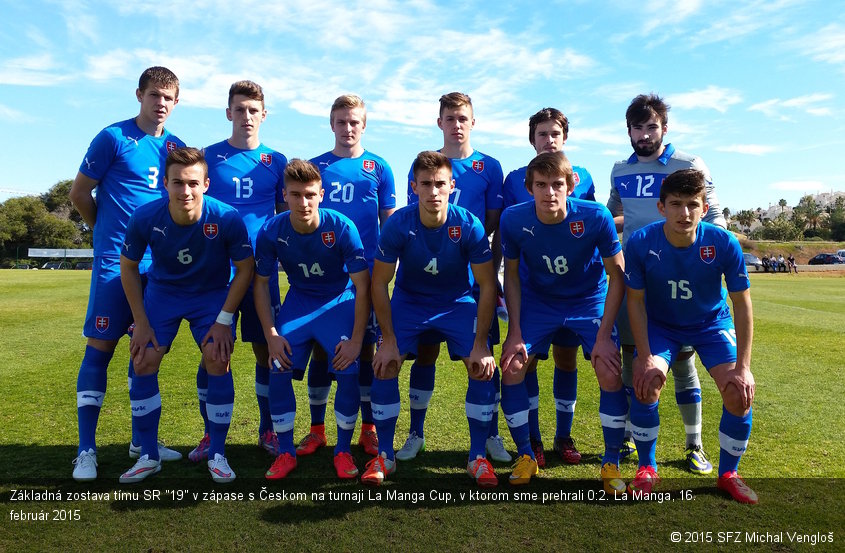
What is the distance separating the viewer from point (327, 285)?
4.30m

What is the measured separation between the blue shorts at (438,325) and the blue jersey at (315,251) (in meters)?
0.49

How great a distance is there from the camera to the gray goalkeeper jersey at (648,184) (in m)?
4.59

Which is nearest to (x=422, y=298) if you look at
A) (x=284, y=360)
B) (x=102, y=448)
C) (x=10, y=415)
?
(x=284, y=360)

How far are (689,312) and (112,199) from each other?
4.36m

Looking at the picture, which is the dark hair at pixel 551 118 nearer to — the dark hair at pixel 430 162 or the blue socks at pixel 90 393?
the dark hair at pixel 430 162

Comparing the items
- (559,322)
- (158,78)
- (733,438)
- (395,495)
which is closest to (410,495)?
(395,495)

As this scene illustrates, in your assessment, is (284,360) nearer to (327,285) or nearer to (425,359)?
(327,285)

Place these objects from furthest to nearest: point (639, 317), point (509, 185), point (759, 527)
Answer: point (509, 185) < point (639, 317) < point (759, 527)

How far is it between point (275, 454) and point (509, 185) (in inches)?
117

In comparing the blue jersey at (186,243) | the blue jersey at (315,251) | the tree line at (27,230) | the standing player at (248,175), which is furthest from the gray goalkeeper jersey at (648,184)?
the tree line at (27,230)

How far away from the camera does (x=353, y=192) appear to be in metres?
4.79

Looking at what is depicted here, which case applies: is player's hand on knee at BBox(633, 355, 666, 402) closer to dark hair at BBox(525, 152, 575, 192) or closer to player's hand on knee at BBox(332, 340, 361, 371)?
dark hair at BBox(525, 152, 575, 192)

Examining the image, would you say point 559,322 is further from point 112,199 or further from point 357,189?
point 112,199

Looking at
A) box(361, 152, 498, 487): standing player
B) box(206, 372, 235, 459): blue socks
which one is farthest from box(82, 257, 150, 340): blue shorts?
box(361, 152, 498, 487): standing player
